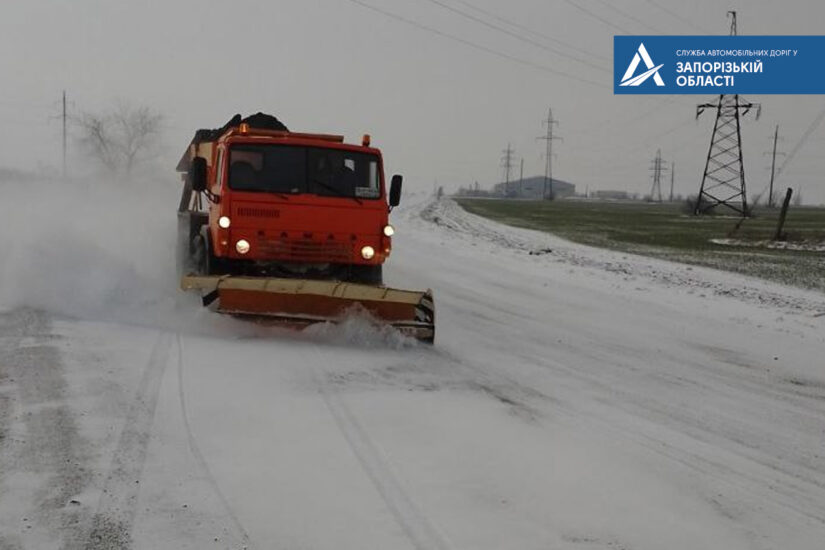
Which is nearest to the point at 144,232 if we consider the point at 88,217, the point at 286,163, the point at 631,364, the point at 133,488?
the point at 88,217

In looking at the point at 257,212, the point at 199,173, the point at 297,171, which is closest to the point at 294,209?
the point at 257,212

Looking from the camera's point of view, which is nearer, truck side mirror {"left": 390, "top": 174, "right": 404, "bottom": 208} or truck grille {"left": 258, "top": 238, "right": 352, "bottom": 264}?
truck grille {"left": 258, "top": 238, "right": 352, "bottom": 264}

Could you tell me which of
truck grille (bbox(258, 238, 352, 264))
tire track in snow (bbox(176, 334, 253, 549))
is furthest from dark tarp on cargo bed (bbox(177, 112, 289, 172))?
tire track in snow (bbox(176, 334, 253, 549))

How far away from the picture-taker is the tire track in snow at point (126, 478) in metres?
3.25

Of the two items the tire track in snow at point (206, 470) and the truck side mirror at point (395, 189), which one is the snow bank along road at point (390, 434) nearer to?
the tire track in snow at point (206, 470)

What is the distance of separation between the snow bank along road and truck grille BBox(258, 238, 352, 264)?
1210mm

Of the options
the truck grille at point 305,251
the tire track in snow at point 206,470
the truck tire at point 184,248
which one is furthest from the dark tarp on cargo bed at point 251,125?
the tire track in snow at point 206,470

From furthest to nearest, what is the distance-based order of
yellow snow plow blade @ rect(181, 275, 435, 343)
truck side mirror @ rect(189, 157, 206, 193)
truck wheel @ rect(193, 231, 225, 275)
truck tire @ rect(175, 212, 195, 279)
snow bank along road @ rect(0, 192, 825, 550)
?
truck tire @ rect(175, 212, 195, 279) → truck side mirror @ rect(189, 157, 206, 193) → truck wheel @ rect(193, 231, 225, 275) → yellow snow plow blade @ rect(181, 275, 435, 343) → snow bank along road @ rect(0, 192, 825, 550)

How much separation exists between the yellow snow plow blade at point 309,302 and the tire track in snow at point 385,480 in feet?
6.30

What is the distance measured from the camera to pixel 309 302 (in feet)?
24.4

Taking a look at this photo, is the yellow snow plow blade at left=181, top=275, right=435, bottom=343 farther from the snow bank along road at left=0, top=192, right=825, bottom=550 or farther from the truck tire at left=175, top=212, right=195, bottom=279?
the truck tire at left=175, top=212, right=195, bottom=279

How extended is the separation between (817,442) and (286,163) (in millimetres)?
6217

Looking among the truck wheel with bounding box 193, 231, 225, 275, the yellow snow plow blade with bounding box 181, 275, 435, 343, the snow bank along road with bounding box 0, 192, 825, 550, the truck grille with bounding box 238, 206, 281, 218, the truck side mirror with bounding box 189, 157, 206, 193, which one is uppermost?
the truck side mirror with bounding box 189, 157, 206, 193

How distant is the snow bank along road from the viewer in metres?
3.50
